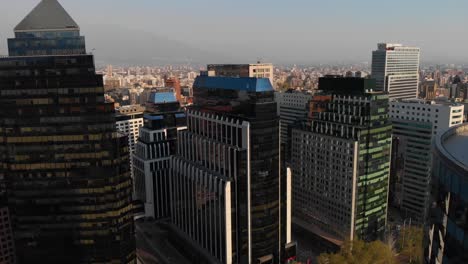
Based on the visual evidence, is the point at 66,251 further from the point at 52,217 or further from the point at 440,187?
the point at 440,187

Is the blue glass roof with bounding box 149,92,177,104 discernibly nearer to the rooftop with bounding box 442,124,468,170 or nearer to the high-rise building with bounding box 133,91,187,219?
the high-rise building with bounding box 133,91,187,219

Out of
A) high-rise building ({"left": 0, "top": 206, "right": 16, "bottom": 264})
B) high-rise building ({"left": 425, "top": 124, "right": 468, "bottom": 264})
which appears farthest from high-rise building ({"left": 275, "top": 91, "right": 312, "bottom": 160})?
high-rise building ({"left": 425, "top": 124, "right": 468, "bottom": 264})

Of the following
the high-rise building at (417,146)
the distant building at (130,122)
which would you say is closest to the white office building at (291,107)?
the high-rise building at (417,146)

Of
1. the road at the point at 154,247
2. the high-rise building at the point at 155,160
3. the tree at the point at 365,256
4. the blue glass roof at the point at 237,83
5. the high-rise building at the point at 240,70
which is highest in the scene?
the high-rise building at the point at 240,70

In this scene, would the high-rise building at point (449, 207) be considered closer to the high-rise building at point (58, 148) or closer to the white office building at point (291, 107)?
the high-rise building at point (58, 148)

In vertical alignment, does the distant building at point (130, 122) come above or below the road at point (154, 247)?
above

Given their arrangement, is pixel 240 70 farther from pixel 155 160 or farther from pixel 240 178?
pixel 240 178

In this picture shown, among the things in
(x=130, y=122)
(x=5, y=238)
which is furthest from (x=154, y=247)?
(x=130, y=122)
